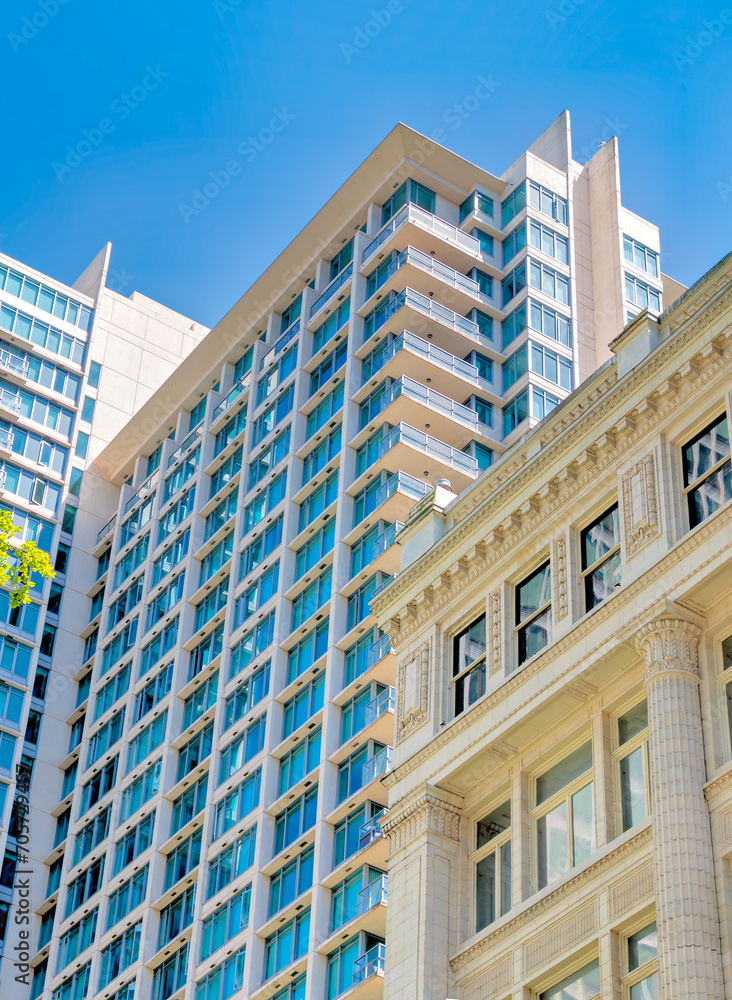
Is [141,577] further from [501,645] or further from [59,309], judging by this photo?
[501,645]

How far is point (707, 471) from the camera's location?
28.1 m

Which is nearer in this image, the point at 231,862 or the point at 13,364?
the point at 231,862

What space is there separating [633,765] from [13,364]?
69.3m

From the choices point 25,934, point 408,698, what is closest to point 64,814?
point 25,934

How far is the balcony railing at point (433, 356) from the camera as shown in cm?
6750

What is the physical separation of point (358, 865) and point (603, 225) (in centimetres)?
3538

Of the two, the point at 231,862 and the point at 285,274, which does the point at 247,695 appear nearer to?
the point at 231,862

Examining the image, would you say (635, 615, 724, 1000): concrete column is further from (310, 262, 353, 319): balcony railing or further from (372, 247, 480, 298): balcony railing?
(310, 262, 353, 319): balcony railing

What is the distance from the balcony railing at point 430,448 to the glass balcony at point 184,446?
21612mm

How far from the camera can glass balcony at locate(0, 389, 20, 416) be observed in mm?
89062

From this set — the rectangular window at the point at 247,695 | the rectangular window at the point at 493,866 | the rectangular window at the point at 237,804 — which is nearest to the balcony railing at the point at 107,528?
the rectangular window at the point at 247,695

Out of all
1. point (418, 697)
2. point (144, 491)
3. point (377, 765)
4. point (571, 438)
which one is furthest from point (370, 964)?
point (144, 491)

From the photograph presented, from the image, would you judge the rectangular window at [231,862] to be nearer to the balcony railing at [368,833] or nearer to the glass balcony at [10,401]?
the balcony railing at [368,833]

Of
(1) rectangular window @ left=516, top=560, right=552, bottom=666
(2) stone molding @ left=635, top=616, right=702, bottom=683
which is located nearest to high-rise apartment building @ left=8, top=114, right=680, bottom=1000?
(1) rectangular window @ left=516, top=560, right=552, bottom=666
